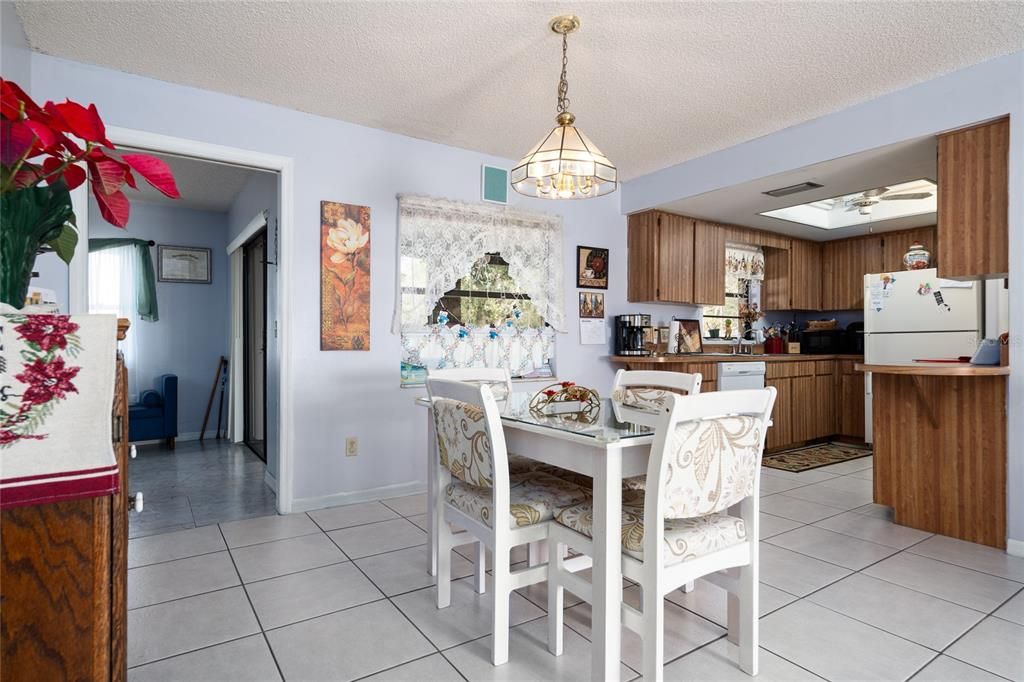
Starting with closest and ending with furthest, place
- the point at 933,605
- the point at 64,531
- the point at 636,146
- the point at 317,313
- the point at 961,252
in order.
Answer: the point at 64,531 → the point at 933,605 → the point at 961,252 → the point at 317,313 → the point at 636,146

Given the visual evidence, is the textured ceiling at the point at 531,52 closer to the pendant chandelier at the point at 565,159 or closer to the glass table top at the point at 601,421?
the pendant chandelier at the point at 565,159

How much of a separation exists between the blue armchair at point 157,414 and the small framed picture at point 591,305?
12.5 ft

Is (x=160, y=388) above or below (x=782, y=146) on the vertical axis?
below

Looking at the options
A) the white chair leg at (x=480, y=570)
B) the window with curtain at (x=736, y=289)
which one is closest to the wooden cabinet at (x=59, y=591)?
the white chair leg at (x=480, y=570)

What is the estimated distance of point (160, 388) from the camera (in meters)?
5.43

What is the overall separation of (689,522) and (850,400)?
476cm

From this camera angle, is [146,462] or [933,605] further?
[146,462]

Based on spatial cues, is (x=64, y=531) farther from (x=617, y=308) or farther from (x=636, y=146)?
(x=617, y=308)

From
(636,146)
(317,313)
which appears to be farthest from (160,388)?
(636,146)

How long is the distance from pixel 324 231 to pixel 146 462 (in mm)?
2820

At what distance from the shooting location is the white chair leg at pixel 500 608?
176 centimetres

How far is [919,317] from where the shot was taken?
4.45m

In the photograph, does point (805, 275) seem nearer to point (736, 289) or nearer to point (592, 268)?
point (736, 289)

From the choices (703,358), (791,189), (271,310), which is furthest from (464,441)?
(791,189)
